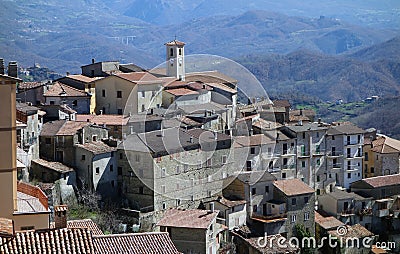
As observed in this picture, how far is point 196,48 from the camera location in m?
150

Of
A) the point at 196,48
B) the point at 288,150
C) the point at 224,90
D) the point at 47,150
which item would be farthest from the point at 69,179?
the point at 196,48

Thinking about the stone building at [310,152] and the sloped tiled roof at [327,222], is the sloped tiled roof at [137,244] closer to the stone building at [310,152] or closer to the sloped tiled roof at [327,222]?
the sloped tiled roof at [327,222]

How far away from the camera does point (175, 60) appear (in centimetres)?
4606

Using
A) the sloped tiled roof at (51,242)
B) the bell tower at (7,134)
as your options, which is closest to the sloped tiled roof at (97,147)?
the bell tower at (7,134)

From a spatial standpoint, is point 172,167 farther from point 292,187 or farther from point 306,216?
point 306,216

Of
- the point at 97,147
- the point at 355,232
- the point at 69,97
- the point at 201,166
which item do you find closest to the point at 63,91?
the point at 69,97

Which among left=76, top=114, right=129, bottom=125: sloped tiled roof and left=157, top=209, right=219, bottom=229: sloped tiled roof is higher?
left=76, top=114, right=129, bottom=125: sloped tiled roof

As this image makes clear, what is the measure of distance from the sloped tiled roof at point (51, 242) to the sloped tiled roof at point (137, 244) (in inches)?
186

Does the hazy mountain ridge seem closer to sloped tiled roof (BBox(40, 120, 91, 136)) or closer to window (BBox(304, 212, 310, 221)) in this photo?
window (BBox(304, 212, 310, 221))

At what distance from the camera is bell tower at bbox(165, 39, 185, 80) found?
45.3 m

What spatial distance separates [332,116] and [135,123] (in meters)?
52.5

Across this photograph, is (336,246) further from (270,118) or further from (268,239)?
(270,118)

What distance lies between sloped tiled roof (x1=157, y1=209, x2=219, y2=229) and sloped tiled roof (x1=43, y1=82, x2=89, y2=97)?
11300mm

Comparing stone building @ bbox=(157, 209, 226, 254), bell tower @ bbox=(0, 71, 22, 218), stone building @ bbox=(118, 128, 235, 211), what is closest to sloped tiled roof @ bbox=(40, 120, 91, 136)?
stone building @ bbox=(118, 128, 235, 211)
